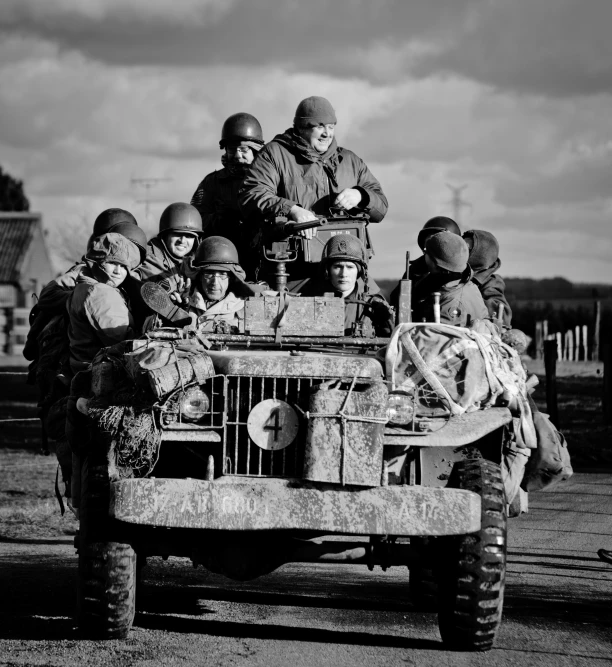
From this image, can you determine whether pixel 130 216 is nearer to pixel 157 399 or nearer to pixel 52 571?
pixel 52 571

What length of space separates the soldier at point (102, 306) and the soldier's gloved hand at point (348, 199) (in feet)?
5.97

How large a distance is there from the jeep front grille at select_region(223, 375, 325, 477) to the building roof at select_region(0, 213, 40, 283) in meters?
48.5

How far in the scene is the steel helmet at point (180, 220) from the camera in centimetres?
978

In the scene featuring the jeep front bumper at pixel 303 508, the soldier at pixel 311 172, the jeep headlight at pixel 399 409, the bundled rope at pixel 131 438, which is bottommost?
the jeep front bumper at pixel 303 508

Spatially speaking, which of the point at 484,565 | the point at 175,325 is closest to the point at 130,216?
the point at 175,325

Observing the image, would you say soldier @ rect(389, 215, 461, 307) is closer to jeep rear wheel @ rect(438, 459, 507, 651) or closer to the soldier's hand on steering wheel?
the soldier's hand on steering wheel

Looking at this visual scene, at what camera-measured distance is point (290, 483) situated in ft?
20.6

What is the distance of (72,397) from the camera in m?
7.21

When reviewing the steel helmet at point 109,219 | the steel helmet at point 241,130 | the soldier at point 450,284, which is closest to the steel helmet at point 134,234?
the steel helmet at point 109,219

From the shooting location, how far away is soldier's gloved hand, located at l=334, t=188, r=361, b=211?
9.49 metres

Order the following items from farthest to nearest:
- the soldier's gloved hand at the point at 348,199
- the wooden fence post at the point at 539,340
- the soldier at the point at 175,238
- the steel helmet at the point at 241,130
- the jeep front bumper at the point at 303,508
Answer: the wooden fence post at the point at 539,340, the steel helmet at the point at 241,130, the soldier at the point at 175,238, the soldier's gloved hand at the point at 348,199, the jeep front bumper at the point at 303,508

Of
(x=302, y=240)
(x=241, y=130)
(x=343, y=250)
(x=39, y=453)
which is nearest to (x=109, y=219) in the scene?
(x=241, y=130)

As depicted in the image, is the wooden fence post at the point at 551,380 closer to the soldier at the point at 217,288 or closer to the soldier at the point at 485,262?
the soldier at the point at 485,262

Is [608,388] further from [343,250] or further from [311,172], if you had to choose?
[343,250]
